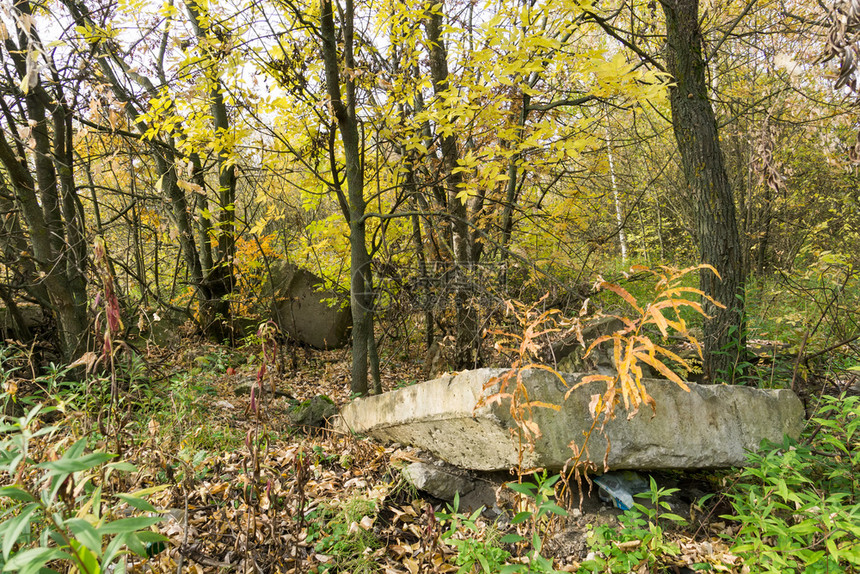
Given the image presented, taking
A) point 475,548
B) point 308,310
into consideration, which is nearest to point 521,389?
point 475,548

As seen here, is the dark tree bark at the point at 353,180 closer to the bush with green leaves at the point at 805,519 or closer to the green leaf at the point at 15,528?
the bush with green leaves at the point at 805,519

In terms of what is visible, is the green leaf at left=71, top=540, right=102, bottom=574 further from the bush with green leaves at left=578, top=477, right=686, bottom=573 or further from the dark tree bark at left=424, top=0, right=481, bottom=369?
the dark tree bark at left=424, top=0, right=481, bottom=369

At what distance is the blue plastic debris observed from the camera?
9.00 feet

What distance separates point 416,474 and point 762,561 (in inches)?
70.4

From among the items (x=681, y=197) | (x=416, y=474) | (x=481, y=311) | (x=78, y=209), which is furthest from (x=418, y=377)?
(x=681, y=197)

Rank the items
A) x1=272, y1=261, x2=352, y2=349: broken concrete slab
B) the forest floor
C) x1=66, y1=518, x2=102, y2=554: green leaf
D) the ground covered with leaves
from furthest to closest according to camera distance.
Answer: x1=272, y1=261, x2=352, y2=349: broken concrete slab < the forest floor < the ground covered with leaves < x1=66, y1=518, x2=102, y2=554: green leaf

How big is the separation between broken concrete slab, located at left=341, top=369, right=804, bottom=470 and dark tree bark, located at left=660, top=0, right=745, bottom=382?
3.33ft

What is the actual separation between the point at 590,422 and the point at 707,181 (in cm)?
262

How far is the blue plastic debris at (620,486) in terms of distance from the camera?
2.74m

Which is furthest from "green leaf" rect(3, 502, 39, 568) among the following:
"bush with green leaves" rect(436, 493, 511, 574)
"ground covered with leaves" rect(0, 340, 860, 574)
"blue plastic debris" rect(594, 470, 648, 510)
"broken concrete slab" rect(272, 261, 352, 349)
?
"broken concrete slab" rect(272, 261, 352, 349)

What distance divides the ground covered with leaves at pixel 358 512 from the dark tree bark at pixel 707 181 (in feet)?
3.70

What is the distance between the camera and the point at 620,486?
2816 mm

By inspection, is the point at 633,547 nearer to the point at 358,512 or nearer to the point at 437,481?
the point at 437,481

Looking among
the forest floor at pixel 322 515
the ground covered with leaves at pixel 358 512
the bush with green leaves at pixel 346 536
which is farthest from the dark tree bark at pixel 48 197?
the bush with green leaves at pixel 346 536
